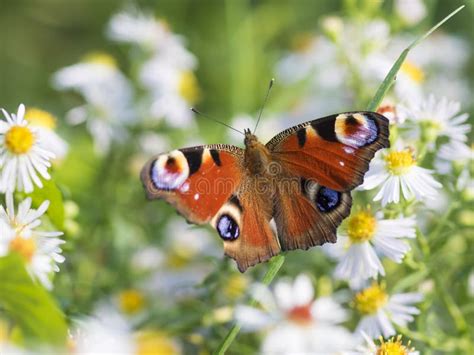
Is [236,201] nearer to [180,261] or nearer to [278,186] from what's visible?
[278,186]

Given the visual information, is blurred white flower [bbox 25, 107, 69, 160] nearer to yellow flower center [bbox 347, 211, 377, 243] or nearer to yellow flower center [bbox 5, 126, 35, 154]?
yellow flower center [bbox 5, 126, 35, 154]

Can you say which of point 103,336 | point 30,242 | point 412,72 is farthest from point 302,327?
point 412,72

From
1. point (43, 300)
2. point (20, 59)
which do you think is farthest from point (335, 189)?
point (20, 59)

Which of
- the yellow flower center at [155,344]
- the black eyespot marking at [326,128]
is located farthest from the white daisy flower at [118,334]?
the black eyespot marking at [326,128]

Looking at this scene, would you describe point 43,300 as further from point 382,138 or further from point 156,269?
point 156,269

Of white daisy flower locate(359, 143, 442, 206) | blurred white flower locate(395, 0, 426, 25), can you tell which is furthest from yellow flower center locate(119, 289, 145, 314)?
blurred white flower locate(395, 0, 426, 25)

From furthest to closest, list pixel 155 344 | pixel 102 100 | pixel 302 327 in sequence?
pixel 102 100
pixel 155 344
pixel 302 327
